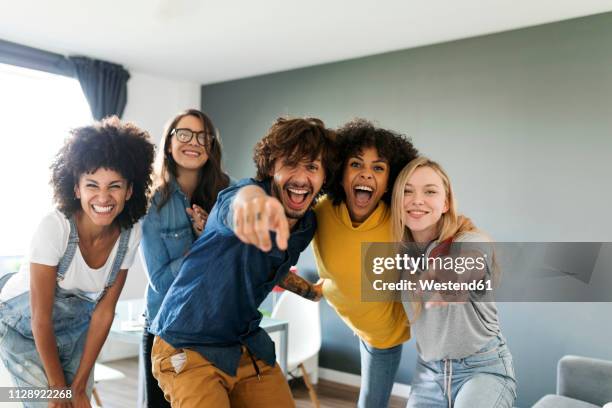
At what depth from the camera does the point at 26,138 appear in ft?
15.4

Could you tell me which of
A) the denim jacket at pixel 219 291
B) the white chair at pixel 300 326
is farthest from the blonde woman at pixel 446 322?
the white chair at pixel 300 326

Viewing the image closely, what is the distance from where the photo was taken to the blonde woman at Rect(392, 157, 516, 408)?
6.37 feet

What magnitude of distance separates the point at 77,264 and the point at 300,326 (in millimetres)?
2459

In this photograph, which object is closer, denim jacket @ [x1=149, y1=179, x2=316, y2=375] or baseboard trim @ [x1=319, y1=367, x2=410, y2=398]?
denim jacket @ [x1=149, y1=179, x2=316, y2=375]

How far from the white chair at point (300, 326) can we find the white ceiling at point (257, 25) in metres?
2.00

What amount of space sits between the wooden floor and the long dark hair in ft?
7.71

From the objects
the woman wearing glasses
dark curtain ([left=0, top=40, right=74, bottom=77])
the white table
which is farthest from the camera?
dark curtain ([left=0, top=40, right=74, bottom=77])

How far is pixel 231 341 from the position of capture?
1833 mm

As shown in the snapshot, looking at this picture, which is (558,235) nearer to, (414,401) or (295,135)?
(414,401)

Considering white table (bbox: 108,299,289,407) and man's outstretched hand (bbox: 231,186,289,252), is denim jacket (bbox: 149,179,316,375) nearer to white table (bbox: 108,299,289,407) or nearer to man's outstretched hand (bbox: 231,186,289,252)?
man's outstretched hand (bbox: 231,186,289,252)

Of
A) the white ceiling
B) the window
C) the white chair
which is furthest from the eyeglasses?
the window

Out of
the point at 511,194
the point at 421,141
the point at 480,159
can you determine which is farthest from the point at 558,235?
the point at 421,141

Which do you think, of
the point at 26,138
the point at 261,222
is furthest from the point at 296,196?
the point at 26,138

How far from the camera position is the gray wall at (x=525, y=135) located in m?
3.68
